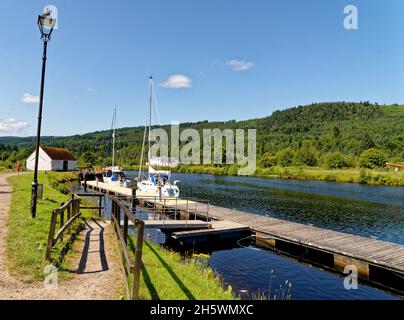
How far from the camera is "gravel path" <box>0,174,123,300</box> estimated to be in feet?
22.8

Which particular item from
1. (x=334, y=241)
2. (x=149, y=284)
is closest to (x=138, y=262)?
(x=149, y=284)

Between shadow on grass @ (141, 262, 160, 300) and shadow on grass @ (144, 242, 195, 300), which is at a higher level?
shadow on grass @ (141, 262, 160, 300)

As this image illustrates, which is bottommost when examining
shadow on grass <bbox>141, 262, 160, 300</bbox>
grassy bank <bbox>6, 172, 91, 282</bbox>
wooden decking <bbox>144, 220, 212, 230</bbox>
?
wooden decking <bbox>144, 220, 212, 230</bbox>

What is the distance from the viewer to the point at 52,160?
71.2m

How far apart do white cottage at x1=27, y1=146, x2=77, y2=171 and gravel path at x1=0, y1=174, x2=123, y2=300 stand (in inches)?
2531

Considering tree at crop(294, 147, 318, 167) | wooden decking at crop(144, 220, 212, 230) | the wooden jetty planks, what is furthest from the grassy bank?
tree at crop(294, 147, 318, 167)

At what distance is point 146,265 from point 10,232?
557 cm

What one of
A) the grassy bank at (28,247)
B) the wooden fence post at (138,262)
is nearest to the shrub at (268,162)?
the grassy bank at (28,247)

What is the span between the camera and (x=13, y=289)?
707 centimetres

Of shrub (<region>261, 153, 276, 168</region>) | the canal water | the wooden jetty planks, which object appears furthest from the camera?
shrub (<region>261, 153, 276, 168</region>)

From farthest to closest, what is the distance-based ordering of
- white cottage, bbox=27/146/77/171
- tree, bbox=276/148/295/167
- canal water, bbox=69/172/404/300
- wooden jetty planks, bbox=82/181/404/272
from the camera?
tree, bbox=276/148/295/167 → white cottage, bbox=27/146/77/171 → wooden jetty planks, bbox=82/181/404/272 → canal water, bbox=69/172/404/300

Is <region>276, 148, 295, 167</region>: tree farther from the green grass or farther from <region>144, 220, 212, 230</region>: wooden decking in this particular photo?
the green grass

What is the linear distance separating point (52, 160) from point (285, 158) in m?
72.3
